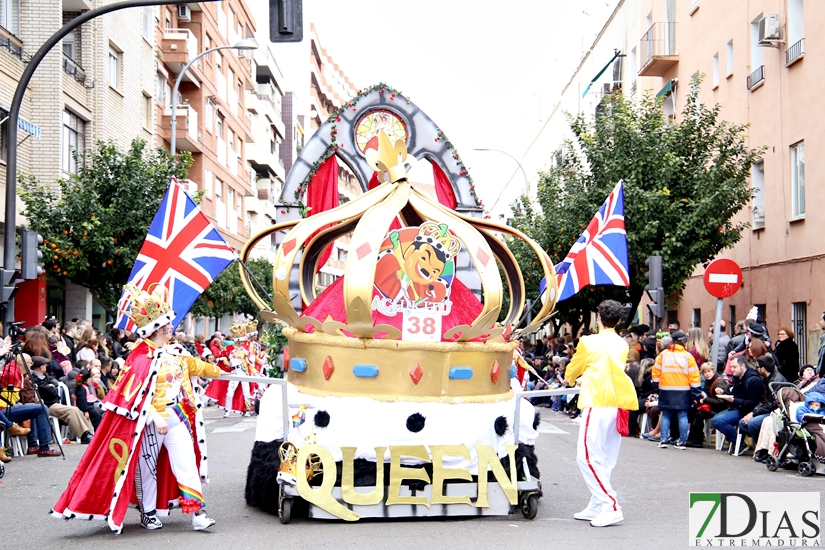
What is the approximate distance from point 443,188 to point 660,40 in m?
21.1

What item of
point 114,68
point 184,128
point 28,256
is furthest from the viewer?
point 184,128

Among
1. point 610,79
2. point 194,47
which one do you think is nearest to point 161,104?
point 194,47

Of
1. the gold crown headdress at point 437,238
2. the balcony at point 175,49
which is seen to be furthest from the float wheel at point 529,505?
the balcony at point 175,49

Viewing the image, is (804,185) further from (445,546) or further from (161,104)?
(161,104)

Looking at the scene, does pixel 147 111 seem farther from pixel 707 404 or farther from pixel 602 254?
pixel 602 254

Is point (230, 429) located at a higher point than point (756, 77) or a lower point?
lower

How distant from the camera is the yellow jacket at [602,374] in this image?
29.8 feet

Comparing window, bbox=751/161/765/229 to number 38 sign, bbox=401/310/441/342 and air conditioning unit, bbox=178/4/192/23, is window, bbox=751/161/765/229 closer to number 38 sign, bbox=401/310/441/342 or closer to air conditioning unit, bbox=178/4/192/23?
number 38 sign, bbox=401/310/441/342

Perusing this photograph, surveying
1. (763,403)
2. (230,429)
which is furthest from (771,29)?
(230,429)

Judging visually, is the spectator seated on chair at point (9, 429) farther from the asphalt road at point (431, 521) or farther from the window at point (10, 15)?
the window at point (10, 15)

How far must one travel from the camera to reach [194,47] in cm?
4103

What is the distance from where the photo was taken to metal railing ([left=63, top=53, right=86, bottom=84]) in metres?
27.3

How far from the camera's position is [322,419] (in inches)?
371

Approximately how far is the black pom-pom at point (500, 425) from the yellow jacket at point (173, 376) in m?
2.55
